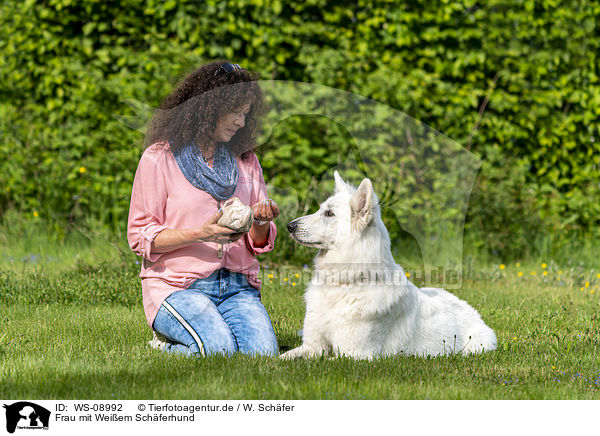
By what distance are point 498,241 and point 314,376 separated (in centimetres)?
516

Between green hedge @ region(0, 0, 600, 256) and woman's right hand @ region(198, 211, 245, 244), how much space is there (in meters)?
3.80

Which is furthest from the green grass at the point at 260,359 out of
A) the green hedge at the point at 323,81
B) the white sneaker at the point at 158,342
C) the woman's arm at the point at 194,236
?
the green hedge at the point at 323,81

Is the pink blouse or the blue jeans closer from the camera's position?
the blue jeans

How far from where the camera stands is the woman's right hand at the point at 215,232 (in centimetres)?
409

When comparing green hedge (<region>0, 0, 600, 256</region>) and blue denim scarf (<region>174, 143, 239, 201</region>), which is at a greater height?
green hedge (<region>0, 0, 600, 256</region>)

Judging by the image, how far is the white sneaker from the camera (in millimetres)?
4516

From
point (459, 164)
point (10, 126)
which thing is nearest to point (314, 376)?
point (459, 164)

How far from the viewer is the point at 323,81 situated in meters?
8.41

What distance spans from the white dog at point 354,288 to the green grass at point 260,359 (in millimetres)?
185

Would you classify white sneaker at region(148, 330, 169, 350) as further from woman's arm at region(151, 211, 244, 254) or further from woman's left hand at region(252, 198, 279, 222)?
woman's left hand at region(252, 198, 279, 222)

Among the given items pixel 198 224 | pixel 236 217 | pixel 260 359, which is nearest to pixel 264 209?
pixel 236 217
